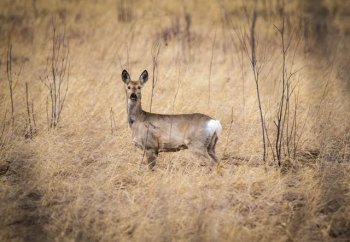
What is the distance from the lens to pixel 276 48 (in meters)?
12.0

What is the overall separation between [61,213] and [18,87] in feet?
17.2

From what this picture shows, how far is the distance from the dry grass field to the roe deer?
232 millimetres

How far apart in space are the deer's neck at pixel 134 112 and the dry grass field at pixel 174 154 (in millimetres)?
433

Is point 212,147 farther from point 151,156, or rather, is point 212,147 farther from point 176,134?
point 151,156

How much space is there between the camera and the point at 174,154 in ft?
21.9

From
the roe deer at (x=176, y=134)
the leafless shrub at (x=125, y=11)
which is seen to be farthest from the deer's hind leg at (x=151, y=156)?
the leafless shrub at (x=125, y=11)

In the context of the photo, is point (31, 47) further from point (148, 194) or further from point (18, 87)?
point (148, 194)

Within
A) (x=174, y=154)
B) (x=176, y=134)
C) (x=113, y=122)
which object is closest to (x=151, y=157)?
(x=176, y=134)

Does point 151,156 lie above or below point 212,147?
below

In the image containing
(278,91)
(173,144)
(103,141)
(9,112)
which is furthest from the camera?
(278,91)

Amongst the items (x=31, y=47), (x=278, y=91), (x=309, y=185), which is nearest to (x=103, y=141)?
(x=309, y=185)

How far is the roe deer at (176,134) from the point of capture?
5.96 m

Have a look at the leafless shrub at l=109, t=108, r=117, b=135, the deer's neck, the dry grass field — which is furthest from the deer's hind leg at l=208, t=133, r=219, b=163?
the leafless shrub at l=109, t=108, r=117, b=135

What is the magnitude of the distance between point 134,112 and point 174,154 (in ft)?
2.56
